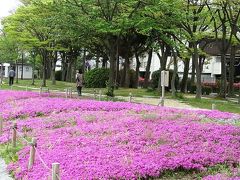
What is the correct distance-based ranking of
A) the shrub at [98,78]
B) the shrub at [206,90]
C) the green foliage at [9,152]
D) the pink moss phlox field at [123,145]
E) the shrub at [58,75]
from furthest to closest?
1. the shrub at [58,75]
2. the shrub at [206,90]
3. the shrub at [98,78]
4. the green foliage at [9,152]
5. the pink moss phlox field at [123,145]

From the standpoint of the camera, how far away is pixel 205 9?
3409cm

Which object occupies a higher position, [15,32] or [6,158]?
[15,32]

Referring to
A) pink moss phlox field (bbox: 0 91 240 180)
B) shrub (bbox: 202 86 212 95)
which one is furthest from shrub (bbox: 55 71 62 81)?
pink moss phlox field (bbox: 0 91 240 180)

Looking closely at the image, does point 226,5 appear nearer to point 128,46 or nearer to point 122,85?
point 128,46

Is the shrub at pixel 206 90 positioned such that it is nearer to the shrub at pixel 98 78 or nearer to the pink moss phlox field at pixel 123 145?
the shrub at pixel 98 78

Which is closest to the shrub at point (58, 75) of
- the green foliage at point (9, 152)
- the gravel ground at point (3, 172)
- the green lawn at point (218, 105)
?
the green lawn at point (218, 105)

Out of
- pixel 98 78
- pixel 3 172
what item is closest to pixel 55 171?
pixel 3 172

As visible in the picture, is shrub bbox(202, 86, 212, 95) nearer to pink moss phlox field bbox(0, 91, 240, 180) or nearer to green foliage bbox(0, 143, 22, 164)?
pink moss phlox field bbox(0, 91, 240, 180)

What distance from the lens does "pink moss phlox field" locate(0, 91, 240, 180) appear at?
328 inches

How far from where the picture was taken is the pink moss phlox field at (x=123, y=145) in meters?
8.32

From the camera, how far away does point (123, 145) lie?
1011cm

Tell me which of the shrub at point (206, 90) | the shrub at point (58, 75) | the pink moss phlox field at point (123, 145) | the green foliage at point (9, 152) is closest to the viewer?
the pink moss phlox field at point (123, 145)

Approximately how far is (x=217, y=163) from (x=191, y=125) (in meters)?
3.33

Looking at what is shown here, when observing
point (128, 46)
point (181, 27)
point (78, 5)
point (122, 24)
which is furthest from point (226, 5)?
point (128, 46)
